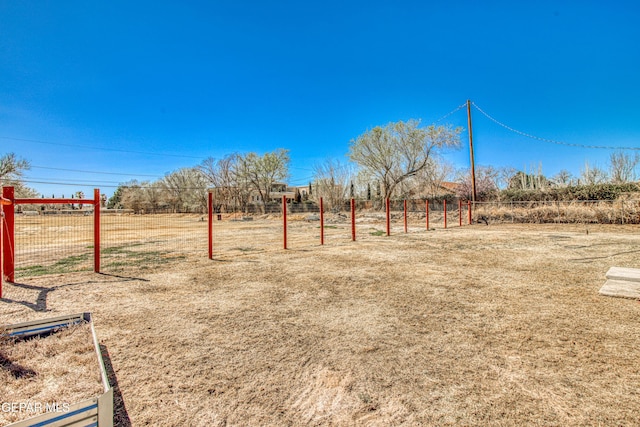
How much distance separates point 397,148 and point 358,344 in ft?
82.2

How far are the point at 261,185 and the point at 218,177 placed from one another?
599 centimetres

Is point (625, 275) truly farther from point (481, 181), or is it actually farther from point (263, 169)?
point (263, 169)

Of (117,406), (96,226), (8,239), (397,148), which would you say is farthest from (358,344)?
(397,148)

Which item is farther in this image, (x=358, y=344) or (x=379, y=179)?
(x=379, y=179)

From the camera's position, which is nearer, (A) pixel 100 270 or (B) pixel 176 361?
(B) pixel 176 361

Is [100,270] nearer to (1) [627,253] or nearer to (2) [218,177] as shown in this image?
(1) [627,253]

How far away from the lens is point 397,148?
84.6 feet

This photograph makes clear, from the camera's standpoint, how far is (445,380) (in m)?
1.95

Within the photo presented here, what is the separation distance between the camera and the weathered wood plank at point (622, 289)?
141 inches

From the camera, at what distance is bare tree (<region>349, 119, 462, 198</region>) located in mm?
24594

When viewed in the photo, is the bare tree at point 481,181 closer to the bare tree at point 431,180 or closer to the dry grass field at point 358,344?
the bare tree at point 431,180

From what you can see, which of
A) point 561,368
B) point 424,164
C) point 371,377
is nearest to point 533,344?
point 561,368

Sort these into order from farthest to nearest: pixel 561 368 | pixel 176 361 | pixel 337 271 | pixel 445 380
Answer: pixel 337 271
pixel 176 361
pixel 561 368
pixel 445 380

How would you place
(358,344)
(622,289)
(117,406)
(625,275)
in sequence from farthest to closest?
(625,275) < (622,289) < (358,344) < (117,406)
